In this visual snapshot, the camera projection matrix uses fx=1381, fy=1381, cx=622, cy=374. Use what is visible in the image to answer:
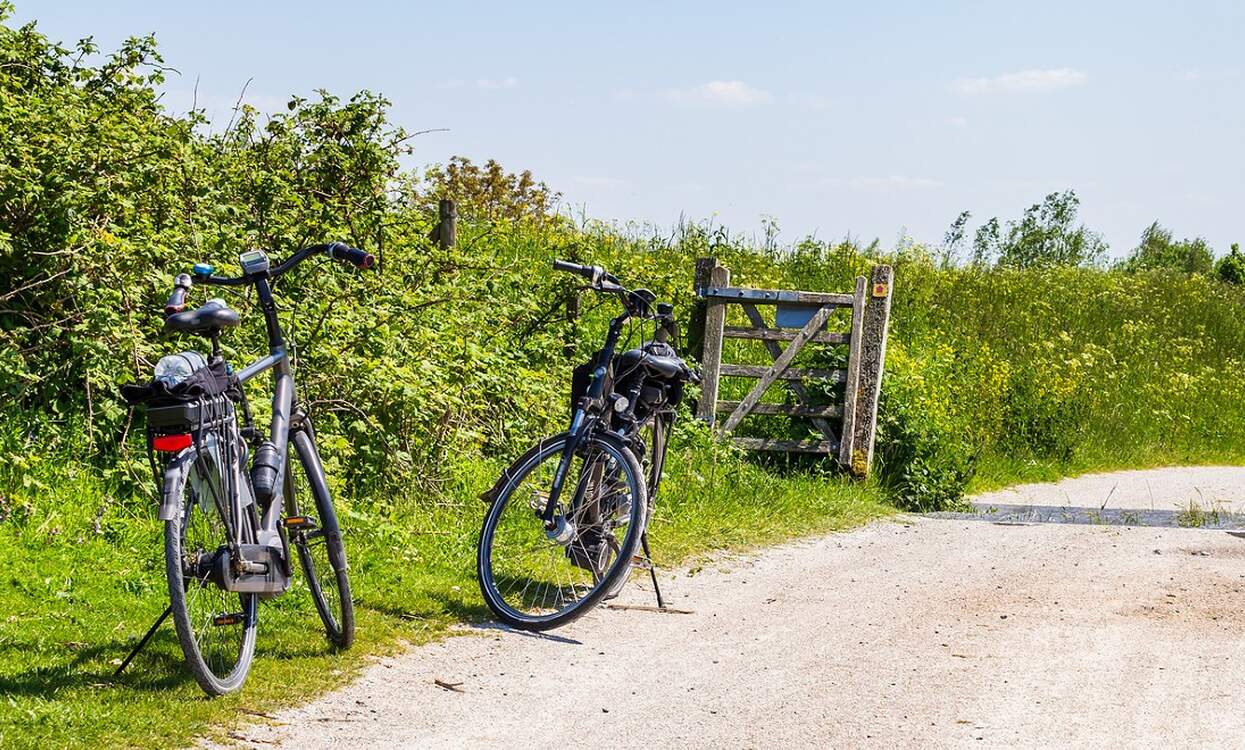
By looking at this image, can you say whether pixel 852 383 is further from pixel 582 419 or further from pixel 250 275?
pixel 250 275

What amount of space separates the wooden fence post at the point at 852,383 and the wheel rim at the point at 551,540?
634cm

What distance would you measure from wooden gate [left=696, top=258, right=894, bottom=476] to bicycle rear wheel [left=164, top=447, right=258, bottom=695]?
8.47 m

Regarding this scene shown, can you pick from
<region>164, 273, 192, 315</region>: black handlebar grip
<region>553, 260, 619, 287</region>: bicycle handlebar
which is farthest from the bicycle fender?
<region>553, 260, 619, 287</region>: bicycle handlebar

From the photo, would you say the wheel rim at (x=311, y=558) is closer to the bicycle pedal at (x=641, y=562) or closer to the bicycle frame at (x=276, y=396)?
the bicycle frame at (x=276, y=396)

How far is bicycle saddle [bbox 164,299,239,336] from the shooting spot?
487 centimetres

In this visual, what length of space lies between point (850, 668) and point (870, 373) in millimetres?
7366

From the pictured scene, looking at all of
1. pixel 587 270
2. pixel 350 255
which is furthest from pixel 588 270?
pixel 350 255

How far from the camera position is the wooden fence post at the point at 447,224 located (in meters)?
13.1

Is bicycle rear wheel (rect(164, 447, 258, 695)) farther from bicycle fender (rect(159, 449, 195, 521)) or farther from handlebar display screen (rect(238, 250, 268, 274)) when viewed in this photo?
handlebar display screen (rect(238, 250, 268, 274))

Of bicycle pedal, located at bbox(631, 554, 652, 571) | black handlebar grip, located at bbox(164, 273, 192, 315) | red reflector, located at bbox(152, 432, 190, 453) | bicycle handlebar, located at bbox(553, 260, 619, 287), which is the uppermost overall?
bicycle handlebar, located at bbox(553, 260, 619, 287)

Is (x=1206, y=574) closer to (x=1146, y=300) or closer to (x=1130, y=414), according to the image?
(x=1130, y=414)

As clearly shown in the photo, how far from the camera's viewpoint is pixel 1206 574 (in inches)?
346

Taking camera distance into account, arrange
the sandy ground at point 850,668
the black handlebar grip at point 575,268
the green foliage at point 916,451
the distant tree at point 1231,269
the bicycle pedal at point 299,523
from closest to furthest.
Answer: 1. the sandy ground at point 850,668
2. the bicycle pedal at point 299,523
3. the black handlebar grip at point 575,268
4. the green foliage at point 916,451
5. the distant tree at point 1231,269

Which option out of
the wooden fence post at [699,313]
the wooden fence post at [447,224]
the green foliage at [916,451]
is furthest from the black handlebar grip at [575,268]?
the green foliage at [916,451]
